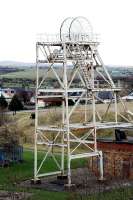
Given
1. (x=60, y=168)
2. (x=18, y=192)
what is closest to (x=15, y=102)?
(x=60, y=168)

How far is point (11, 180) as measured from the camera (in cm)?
3700

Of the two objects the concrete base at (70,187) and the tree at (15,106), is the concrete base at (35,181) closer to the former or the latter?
the concrete base at (70,187)

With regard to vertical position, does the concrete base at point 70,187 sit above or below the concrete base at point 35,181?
below

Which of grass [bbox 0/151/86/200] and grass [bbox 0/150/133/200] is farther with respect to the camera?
grass [bbox 0/151/86/200]

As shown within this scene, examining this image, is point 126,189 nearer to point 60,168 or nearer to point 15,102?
point 60,168

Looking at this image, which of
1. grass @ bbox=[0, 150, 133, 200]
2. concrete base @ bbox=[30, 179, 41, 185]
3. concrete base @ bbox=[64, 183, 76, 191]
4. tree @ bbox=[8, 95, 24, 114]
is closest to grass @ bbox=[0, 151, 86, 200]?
grass @ bbox=[0, 150, 133, 200]

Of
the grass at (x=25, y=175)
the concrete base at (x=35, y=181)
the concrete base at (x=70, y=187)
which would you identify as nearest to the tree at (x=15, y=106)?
the grass at (x=25, y=175)

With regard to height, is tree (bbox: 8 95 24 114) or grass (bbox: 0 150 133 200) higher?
tree (bbox: 8 95 24 114)

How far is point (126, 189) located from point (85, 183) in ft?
11.8

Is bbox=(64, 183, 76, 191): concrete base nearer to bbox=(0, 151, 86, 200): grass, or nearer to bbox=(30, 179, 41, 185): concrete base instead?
bbox=(0, 151, 86, 200): grass

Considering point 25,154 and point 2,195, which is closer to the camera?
point 2,195

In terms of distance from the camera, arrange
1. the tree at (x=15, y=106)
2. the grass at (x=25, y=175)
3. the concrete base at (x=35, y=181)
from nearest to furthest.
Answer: the grass at (x=25, y=175), the concrete base at (x=35, y=181), the tree at (x=15, y=106)

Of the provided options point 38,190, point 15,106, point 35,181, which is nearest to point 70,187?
point 38,190

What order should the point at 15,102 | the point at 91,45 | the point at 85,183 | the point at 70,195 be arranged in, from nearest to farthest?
the point at 70,195 < the point at 85,183 < the point at 91,45 < the point at 15,102
